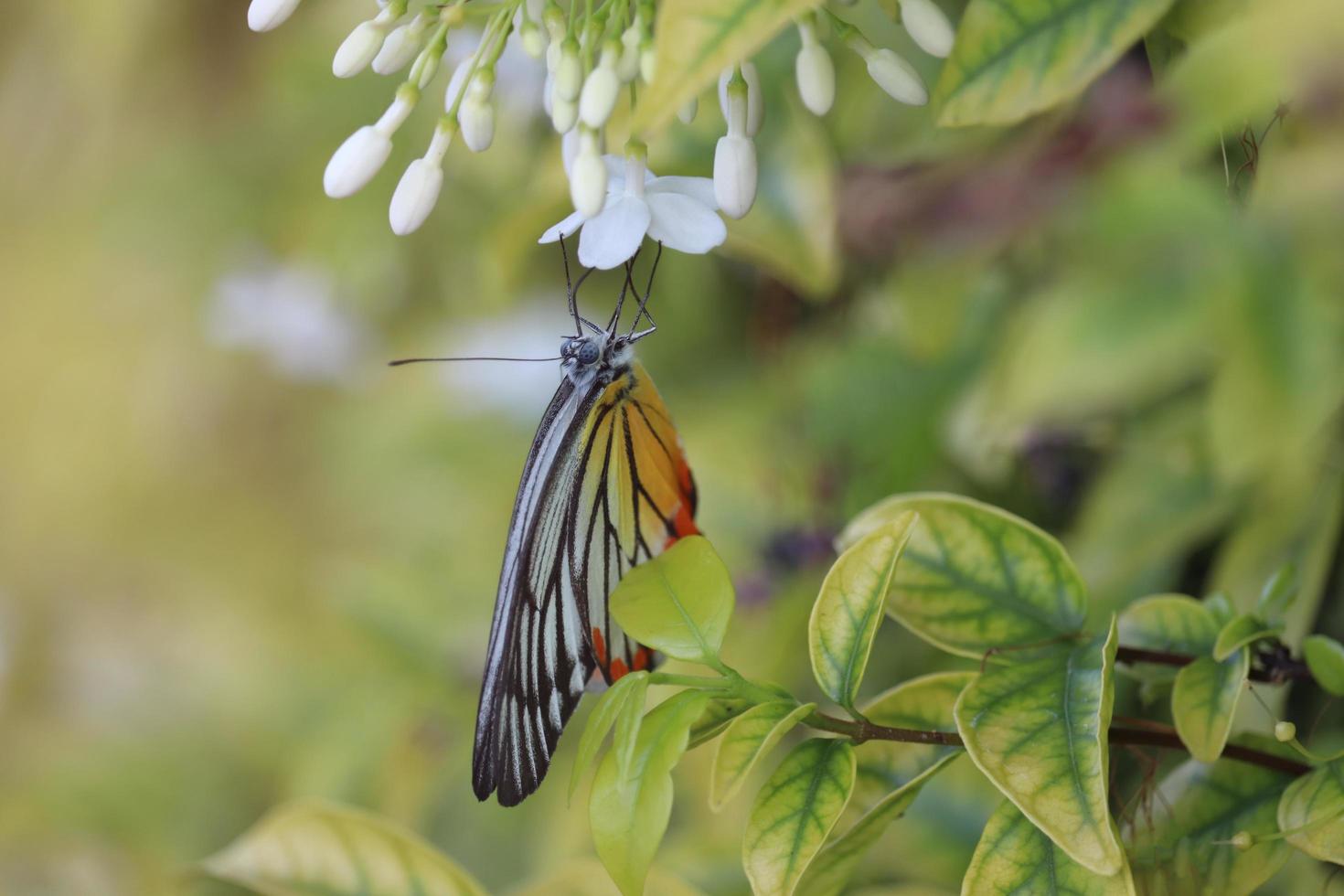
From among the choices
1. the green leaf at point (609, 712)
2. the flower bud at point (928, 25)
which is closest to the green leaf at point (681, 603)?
the green leaf at point (609, 712)

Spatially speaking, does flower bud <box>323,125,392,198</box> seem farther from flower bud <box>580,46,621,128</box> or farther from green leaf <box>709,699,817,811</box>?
green leaf <box>709,699,817,811</box>

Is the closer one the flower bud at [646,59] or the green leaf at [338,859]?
the flower bud at [646,59]

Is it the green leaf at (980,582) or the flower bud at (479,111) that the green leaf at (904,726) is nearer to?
the green leaf at (980,582)

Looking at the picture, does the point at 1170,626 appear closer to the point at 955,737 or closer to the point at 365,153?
the point at 955,737

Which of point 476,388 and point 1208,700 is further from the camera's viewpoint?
point 476,388

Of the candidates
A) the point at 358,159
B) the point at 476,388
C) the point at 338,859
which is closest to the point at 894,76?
the point at 358,159

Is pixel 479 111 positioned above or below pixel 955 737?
above

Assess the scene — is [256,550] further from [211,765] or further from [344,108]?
[344,108]
